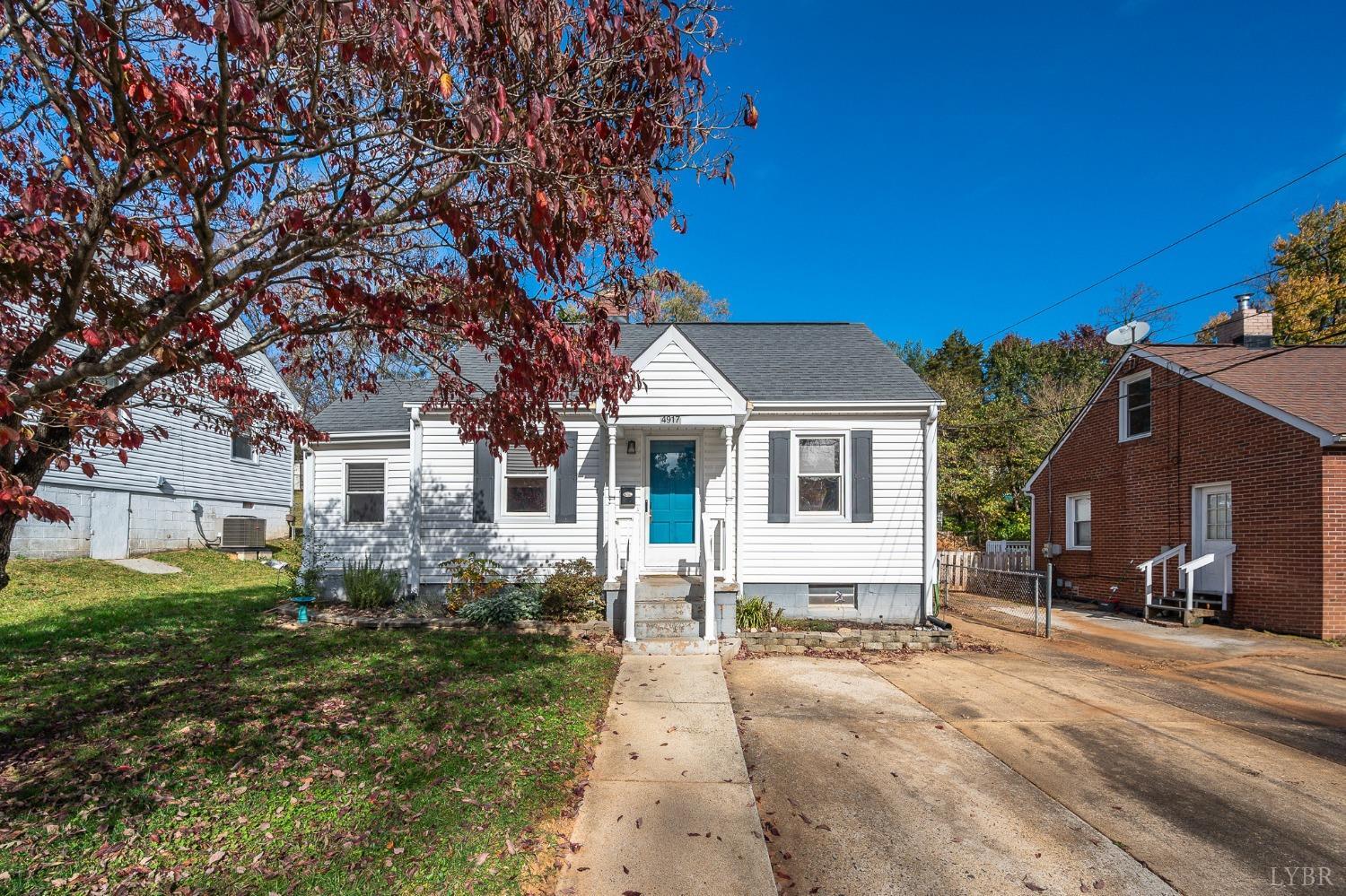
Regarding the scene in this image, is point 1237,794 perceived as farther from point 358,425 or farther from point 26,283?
point 358,425

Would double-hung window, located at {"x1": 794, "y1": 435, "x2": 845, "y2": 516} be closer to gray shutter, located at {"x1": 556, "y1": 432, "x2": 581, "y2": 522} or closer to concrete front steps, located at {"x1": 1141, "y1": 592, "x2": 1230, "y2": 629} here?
gray shutter, located at {"x1": 556, "y1": 432, "x2": 581, "y2": 522}

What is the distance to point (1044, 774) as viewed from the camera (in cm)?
443

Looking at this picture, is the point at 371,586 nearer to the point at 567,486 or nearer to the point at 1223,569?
the point at 567,486

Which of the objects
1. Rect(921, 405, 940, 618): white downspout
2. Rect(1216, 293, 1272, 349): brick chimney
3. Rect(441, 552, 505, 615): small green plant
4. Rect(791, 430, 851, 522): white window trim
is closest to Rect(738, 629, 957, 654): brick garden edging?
Rect(921, 405, 940, 618): white downspout

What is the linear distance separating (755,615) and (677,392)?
3.66 metres

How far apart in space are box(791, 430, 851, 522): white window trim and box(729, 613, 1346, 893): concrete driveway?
2674mm

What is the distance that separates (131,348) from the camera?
3.04m

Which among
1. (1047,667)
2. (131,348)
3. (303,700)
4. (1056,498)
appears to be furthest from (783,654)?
(1056,498)

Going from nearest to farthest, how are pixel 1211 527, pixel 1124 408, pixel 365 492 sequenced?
pixel 365 492 < pixel 1211 527 < pixel 1124 408

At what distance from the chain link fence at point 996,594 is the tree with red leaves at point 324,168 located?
385 inches

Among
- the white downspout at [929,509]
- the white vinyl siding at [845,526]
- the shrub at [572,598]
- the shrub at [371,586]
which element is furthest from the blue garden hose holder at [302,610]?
the white downspout at [929,509]

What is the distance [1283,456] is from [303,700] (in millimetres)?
15044

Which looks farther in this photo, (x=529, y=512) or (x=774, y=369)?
(x=774, y=369)

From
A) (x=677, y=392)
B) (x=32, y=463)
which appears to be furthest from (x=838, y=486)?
(x=32, y=463)
